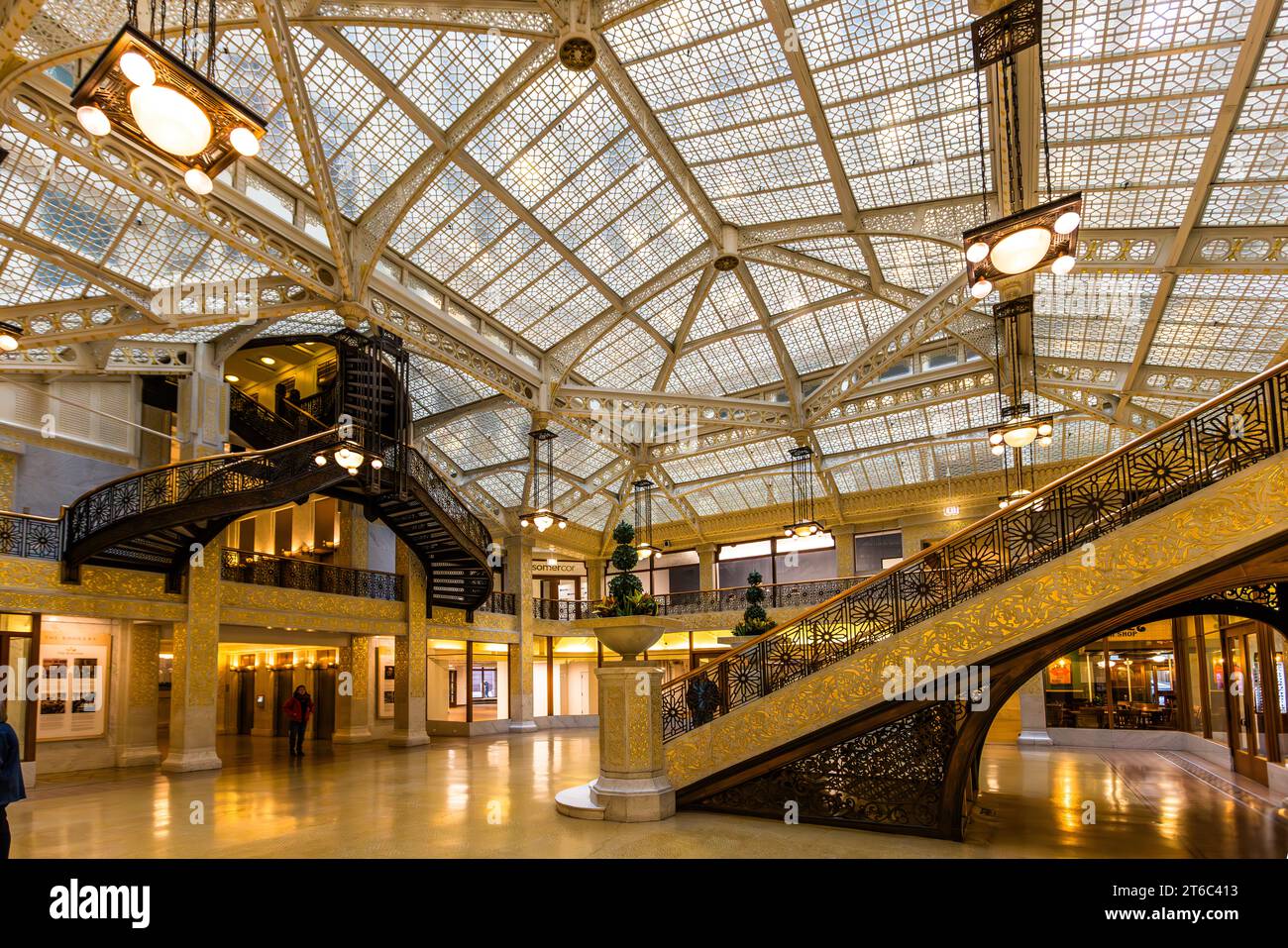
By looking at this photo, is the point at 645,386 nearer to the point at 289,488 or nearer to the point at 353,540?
the point at 353,540

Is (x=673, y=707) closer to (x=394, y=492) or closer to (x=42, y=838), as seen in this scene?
(x=42, y=838)

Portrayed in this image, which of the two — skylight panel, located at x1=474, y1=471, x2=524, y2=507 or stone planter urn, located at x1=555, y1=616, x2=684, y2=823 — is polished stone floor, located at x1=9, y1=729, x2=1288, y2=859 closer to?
stone planter urn, located at x1=555, y1=616, x2=684, y2=823

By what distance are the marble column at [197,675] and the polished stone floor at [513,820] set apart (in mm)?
603

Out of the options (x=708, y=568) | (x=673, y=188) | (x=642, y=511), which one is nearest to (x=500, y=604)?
(x=642, y=511)

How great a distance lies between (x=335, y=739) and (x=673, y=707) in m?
13.5

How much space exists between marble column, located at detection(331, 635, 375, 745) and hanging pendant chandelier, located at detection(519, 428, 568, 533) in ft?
16.2

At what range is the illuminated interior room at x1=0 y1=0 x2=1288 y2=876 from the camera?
6.90m

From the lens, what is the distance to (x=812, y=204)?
12.8 m

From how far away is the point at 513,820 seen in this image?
26.8ft

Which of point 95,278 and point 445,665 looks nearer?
point 95,278

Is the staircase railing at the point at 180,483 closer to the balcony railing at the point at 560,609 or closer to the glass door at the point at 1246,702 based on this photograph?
the balcony railing at the point at 560,609

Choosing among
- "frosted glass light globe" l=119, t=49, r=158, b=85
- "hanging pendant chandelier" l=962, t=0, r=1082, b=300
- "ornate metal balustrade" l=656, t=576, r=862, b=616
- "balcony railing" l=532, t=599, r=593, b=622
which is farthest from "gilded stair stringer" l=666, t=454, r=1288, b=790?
"balcony railing" l=532, t=599, r=593, b=622

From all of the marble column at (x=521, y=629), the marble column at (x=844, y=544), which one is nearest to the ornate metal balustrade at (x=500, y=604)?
the marble column at (x=521, y=629)
